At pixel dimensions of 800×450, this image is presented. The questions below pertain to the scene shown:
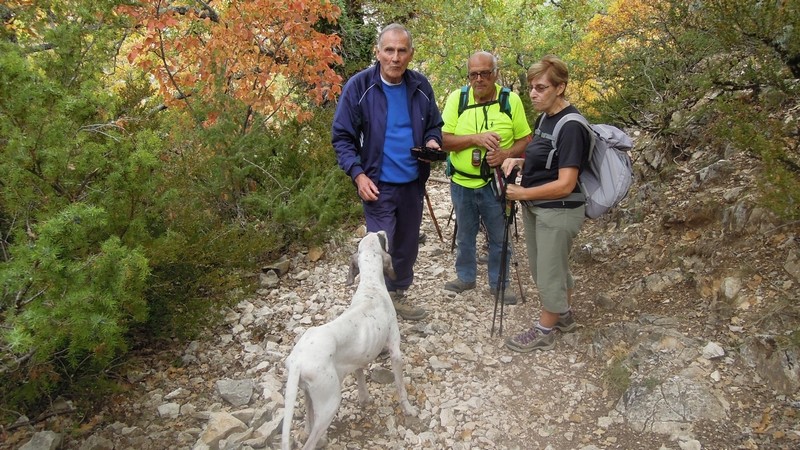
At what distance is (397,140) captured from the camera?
4.09m

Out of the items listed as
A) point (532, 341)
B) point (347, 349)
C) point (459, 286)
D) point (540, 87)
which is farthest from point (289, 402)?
point (459, 286)

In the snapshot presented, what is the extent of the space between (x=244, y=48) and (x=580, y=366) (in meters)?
5.62

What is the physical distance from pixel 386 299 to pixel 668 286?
8.71ft

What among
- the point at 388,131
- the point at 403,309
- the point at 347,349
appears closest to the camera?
the point at 347,349

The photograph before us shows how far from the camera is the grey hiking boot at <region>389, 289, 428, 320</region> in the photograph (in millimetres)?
4855

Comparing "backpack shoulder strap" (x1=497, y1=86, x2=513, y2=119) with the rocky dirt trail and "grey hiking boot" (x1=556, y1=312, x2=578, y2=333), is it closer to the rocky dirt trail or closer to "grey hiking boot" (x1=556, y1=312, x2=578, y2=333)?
Result: "grey hiking boot" (x1=556, y1=312, x2=578, y2=333)

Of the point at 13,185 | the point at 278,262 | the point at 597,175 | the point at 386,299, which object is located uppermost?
the point at 13,185

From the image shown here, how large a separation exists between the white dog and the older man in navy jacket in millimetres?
435

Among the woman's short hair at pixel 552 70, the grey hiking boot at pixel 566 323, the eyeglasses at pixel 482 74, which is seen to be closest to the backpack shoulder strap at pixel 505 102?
the eyeglasses at pixel 482 74

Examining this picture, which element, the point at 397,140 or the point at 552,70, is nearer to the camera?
the point at 552,70

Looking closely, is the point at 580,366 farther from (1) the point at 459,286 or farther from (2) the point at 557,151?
(2) the point at 557,151

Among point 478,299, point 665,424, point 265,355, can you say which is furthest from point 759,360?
point 265,355

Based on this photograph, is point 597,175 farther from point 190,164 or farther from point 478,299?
point 190,164

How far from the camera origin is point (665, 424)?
3.23m
